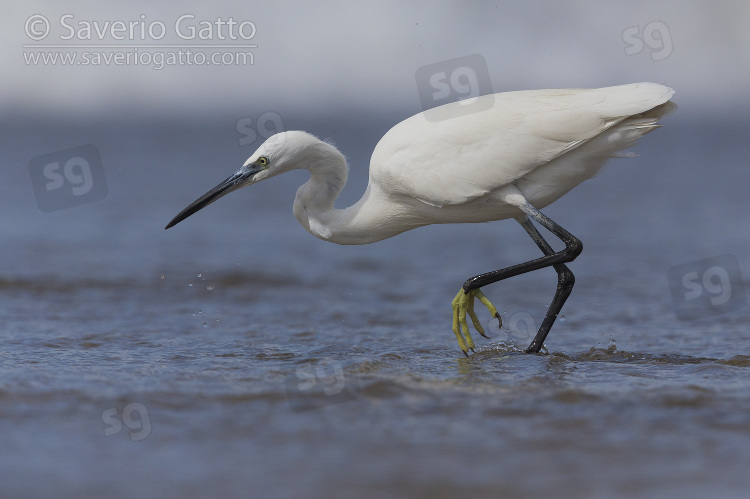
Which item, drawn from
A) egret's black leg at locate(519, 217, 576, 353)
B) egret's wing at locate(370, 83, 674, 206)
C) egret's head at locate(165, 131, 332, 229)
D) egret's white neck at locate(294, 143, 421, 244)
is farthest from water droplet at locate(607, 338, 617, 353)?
egret's head at locate(165, 131, 332, 229)

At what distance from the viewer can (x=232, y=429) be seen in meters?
4.52

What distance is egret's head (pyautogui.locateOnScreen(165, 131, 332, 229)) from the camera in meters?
6.02

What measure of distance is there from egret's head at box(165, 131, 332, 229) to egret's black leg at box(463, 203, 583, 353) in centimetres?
144

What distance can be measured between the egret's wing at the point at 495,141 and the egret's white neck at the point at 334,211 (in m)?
0.38

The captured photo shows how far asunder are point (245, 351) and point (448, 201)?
6.03ft

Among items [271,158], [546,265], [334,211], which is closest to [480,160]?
[546,265]

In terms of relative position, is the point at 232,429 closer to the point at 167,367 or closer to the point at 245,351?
the point at 167,367

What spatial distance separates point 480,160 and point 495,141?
0.16 m

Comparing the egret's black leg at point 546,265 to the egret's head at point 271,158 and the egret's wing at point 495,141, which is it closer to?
the egret's wing at point 495,141

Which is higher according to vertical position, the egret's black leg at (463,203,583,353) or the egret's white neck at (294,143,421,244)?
the egret's white neck at (294,143,421,244)

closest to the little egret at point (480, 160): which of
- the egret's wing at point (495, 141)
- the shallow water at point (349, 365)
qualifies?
the egret's wing at point (495, 141)

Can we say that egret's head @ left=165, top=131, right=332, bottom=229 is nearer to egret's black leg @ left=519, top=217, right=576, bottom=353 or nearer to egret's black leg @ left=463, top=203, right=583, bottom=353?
egret's black leg @ left=463, top=203, right=583, bottom=353

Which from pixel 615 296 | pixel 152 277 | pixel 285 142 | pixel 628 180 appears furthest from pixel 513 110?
pixel 628 180

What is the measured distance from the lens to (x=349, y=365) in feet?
19.2
